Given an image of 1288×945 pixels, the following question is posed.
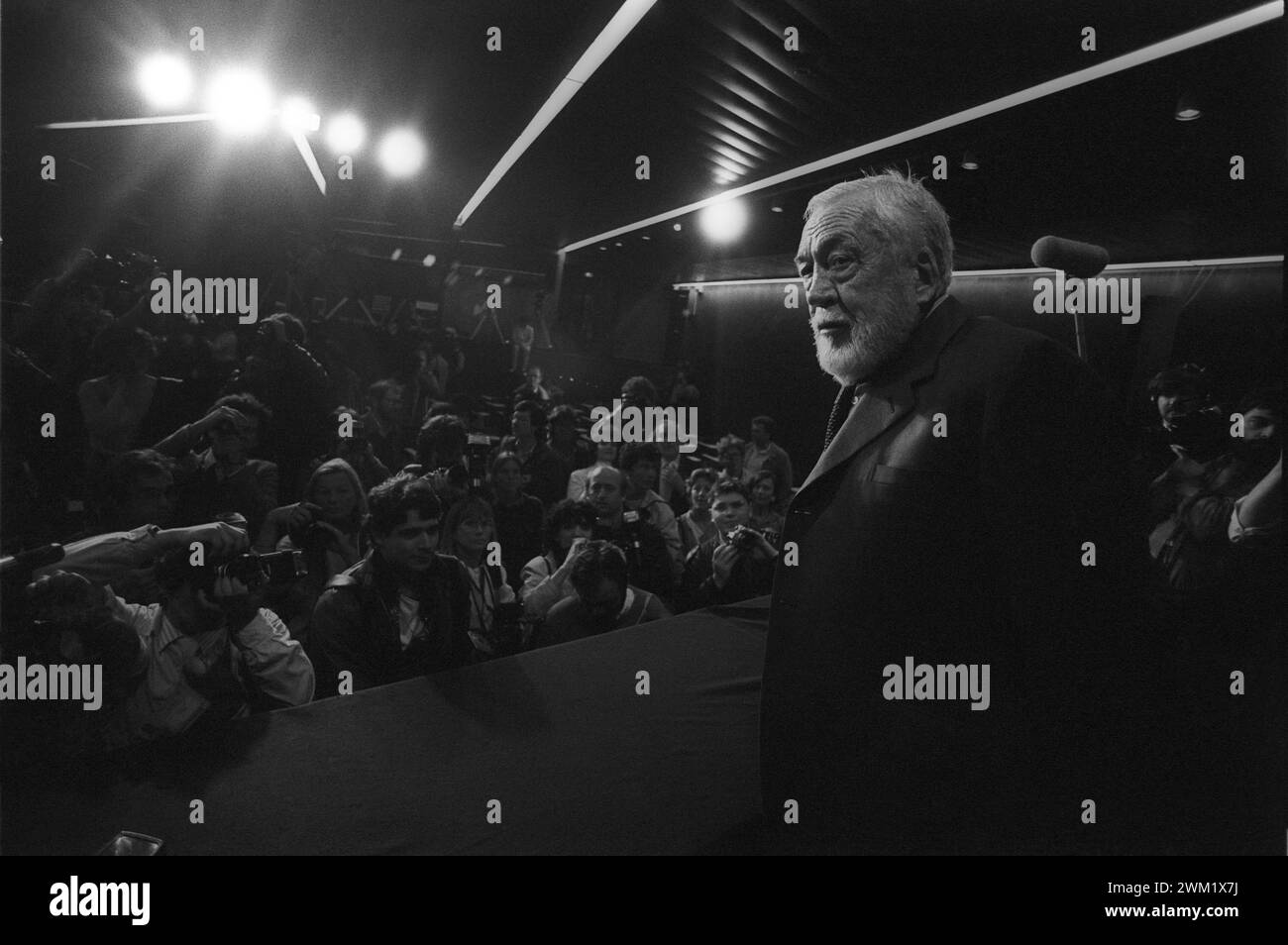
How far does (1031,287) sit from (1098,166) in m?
0.52

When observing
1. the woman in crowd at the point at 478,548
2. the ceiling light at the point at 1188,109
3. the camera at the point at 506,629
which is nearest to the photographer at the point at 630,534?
the woman in crowd at the point at 478,548

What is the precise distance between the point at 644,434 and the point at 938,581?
1054 mm

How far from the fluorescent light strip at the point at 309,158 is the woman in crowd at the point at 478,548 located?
111 cm

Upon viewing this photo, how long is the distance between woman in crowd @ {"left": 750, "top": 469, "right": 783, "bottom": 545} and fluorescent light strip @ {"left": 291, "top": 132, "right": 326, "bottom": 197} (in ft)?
5.62

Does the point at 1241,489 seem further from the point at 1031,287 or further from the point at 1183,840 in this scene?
the point at 1183,840

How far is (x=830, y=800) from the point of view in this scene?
1.30m

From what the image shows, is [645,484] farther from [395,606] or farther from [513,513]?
[395,606]

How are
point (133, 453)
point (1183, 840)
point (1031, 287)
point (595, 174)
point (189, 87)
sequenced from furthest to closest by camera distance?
1. point (595, 174)
2. point (1031, 287)
3. point (189, 87)
4. point (133, 453)
5. point (1183, 840)

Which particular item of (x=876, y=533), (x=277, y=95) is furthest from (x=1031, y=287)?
(x=277, y=95)

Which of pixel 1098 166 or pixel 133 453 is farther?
pixel 1098 166

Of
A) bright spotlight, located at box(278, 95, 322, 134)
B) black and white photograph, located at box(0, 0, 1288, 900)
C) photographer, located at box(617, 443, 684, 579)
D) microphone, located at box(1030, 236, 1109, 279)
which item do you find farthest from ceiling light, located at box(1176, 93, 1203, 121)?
bright spotlight, located at box(278, 95, 322, 134)

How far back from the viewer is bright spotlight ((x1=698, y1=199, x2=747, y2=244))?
2.51 metres

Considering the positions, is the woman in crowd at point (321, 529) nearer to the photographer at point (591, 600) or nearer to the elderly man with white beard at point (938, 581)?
the photographer at point (591, 600)

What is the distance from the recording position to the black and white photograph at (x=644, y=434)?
1.22 m
